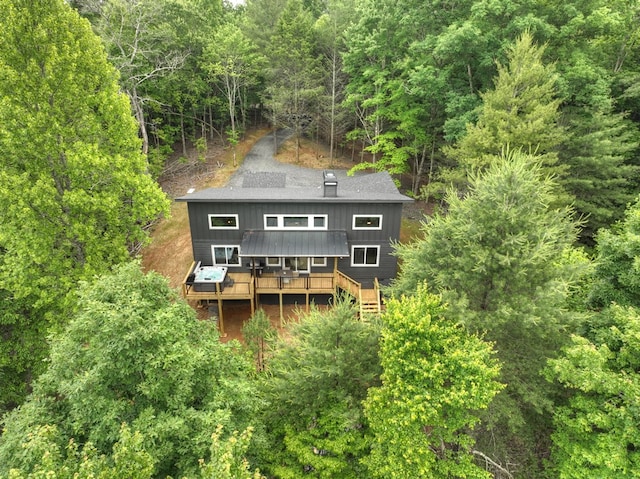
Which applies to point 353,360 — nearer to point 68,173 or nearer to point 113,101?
point 68,173

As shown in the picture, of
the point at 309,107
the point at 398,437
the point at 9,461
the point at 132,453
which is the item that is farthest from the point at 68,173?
the point at 309,107

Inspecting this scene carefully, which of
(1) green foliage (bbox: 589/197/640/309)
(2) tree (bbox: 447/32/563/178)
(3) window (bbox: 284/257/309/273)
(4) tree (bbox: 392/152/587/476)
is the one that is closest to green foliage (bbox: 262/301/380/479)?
(4) tree (bbox: 392/152/587/476)

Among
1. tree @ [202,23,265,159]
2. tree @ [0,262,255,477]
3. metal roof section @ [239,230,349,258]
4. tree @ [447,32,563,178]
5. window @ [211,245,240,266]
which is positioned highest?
tree @ [202,23,265,159]

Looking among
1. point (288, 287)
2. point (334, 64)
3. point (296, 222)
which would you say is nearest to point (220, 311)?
point (288, 287)

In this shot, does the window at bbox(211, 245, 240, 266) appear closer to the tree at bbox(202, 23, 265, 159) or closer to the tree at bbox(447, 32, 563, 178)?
the tree at bbox(447, 32, 563, 178)

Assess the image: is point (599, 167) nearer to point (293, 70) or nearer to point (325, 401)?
point (325, 401)
